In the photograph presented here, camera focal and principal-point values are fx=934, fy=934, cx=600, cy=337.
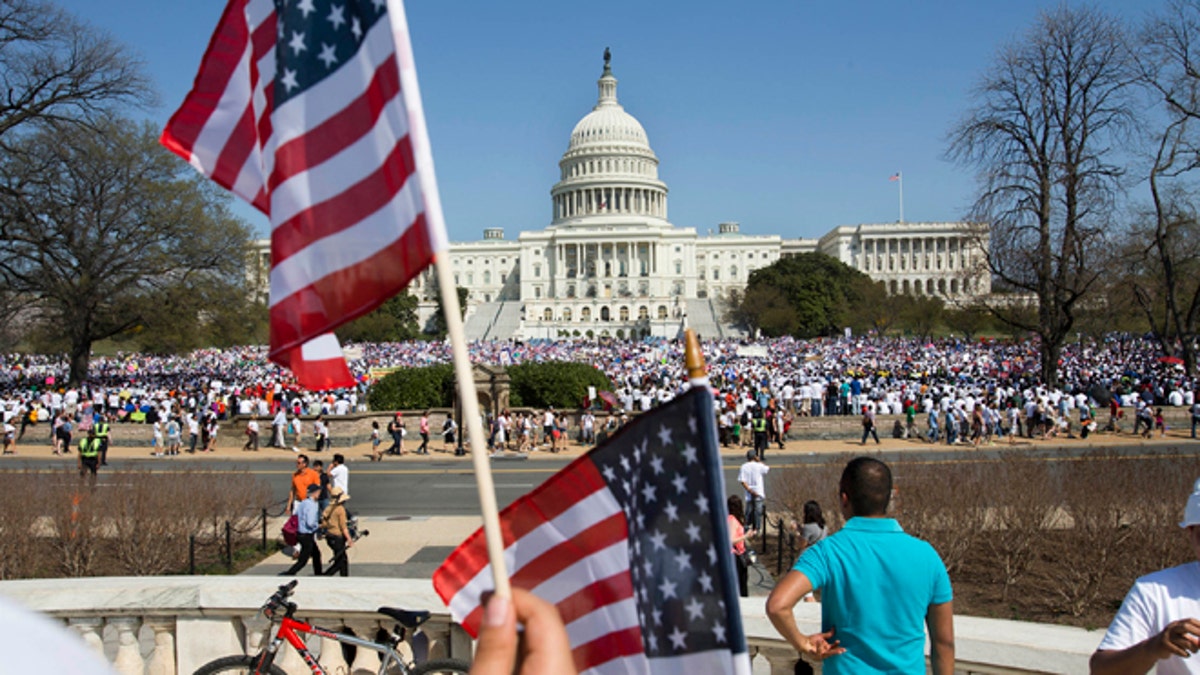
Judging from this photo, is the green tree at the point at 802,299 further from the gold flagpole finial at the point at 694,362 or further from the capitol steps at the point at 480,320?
the gold flagpole finial at the point at 694,362

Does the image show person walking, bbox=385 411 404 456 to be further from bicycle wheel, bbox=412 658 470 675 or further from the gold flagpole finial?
the gold flagpole finial

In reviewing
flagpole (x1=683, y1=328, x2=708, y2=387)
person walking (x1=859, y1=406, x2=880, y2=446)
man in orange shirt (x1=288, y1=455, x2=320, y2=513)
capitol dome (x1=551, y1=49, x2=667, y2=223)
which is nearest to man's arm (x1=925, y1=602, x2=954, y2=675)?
flagpole (x1=683, y1=328, x2=708, y2=387)

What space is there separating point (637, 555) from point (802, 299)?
89.7 meters

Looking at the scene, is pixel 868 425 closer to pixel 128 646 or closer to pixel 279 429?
pixel 279 429

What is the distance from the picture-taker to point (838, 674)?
3.53 m

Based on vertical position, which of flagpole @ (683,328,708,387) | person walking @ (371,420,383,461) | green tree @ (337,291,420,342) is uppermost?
green tree @ (337,291,420,342)

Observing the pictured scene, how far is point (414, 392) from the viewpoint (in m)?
30.4

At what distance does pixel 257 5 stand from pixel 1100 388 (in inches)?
1334

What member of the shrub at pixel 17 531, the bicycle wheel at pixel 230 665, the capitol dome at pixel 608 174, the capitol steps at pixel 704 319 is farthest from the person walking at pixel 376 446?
the capitol dome at pixel 608 174

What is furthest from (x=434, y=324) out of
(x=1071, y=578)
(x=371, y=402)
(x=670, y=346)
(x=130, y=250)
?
(x=1071, y=578)

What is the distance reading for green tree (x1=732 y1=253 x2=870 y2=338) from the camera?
8781 cm

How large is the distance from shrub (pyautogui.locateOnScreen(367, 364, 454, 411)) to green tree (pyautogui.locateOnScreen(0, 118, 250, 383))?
547 inches

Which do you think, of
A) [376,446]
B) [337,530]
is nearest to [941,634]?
[337,530]

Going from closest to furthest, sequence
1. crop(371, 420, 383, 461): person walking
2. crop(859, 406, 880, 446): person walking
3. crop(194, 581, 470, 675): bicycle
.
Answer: crop(194, 581, 470, 675): bicycle
crop(371, 420, 383, 461): person walking
crop(859, 406, 880, 446): person walking
